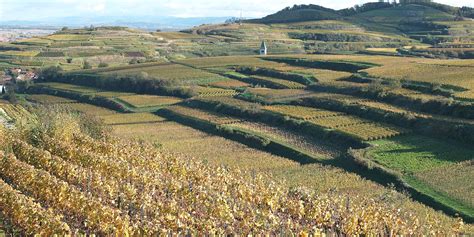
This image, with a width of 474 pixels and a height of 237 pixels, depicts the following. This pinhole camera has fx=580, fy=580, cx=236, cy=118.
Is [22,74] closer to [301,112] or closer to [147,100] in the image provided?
[147,100]

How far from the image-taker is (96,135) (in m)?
49.4

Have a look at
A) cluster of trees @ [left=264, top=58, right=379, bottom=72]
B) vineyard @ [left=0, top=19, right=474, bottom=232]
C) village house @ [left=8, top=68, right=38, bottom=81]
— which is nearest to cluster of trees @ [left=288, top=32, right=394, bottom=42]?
vineyard @ [left=0, top=19, right=474, bottom=232]

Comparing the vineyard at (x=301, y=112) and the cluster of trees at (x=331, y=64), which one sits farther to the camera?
the cluster of trees at (x=331, y=64)

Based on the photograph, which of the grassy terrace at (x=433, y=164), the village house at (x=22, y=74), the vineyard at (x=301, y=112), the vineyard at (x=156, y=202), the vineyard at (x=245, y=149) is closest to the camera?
the vineyard at (x=156, y=202)

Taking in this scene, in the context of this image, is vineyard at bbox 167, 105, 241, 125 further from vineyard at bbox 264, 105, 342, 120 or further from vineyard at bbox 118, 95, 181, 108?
vineyard at bbox 118, 95, 181, 108

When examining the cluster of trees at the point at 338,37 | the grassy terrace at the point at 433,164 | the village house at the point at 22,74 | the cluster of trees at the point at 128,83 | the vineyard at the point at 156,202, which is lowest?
the village house at the point at 22,74

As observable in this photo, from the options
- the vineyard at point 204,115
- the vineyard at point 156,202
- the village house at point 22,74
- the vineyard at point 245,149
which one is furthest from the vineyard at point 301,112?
the village house at point 22,74

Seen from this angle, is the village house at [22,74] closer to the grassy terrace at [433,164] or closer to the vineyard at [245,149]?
the vineyard at [245,149]

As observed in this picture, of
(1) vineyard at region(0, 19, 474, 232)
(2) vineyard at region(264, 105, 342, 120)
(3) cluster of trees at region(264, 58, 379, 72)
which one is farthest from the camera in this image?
(3) cluster of trees at region(264, 58, 379, 72)

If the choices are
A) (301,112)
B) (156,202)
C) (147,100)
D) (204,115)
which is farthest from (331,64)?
(156,202)

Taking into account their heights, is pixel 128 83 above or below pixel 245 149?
above

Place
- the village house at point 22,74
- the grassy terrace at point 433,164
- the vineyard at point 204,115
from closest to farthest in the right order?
the grassy terrace at point 433,164 → the vineyard at point 204,115 → the village house at point 22,74

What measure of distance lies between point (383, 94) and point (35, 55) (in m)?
97.7

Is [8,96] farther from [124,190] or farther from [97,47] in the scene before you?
[124,190]
